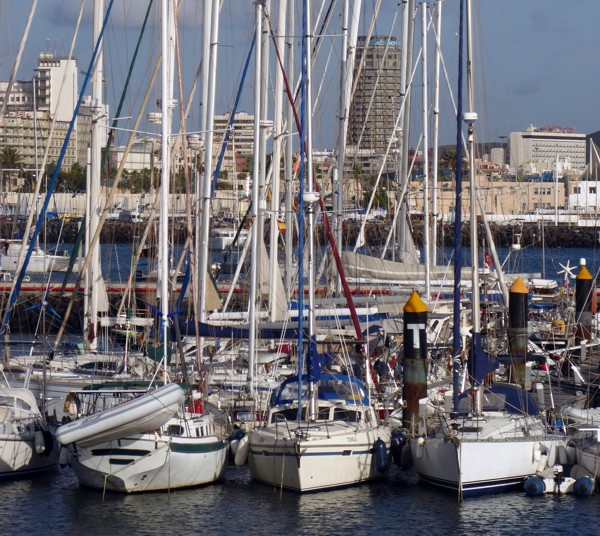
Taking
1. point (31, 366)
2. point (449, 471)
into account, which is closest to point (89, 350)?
point (31, 366)

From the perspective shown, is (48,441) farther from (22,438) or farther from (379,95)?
(379,95)

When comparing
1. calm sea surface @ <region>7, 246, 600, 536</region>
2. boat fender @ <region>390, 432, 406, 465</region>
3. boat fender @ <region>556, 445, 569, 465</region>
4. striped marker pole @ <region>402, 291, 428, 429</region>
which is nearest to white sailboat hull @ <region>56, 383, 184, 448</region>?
calm sea surface @ <region>7, 246, 600, 536</region>

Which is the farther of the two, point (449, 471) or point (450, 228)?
point (450, 228)

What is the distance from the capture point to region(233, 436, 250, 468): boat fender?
78.9 feet

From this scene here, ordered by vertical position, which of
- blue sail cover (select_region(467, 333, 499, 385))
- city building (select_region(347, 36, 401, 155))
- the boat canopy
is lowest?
the boat canopy

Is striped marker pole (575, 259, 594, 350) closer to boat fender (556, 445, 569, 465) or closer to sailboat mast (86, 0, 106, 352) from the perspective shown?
boat fender (556, 445, 569, 465)

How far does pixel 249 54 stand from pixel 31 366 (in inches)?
384

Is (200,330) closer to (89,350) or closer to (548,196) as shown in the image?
(89,350)

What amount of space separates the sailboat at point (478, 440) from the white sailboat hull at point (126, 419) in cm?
472

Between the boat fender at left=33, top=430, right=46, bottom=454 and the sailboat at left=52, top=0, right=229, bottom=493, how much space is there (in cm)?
83

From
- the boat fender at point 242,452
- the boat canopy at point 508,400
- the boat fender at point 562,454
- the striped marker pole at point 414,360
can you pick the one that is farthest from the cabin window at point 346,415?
the boat fender at point 562,454

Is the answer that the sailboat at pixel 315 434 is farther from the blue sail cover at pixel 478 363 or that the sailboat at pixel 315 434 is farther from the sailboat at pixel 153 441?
the blue sail cover at pixel 478 363

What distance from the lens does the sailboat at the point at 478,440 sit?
22.6 meters

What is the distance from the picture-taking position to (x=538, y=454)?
22984 millimetres
